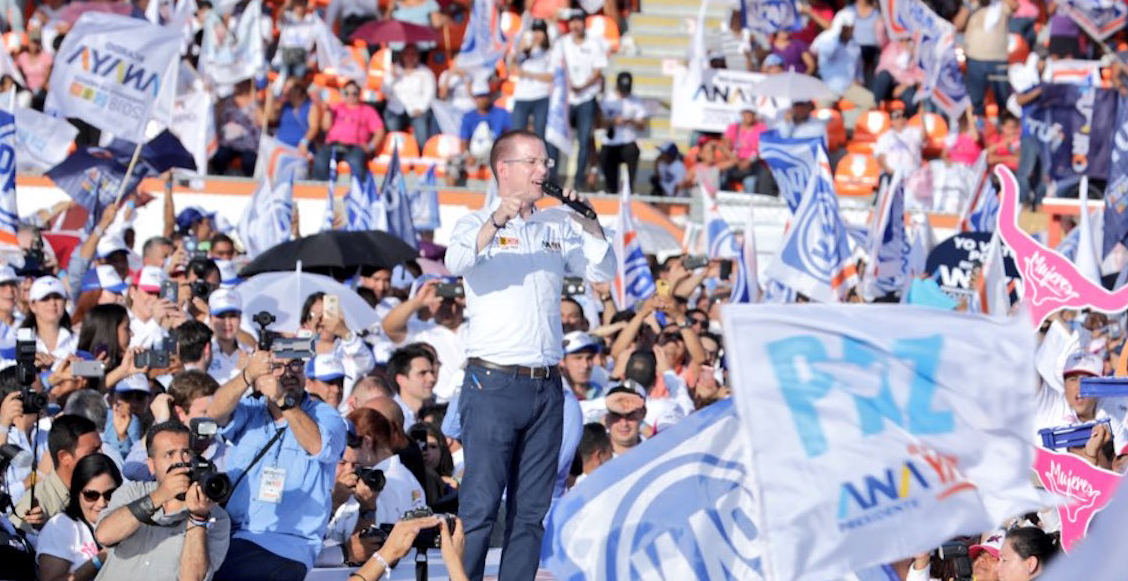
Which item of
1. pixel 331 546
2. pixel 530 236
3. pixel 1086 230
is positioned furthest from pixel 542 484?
pixel 1086 230

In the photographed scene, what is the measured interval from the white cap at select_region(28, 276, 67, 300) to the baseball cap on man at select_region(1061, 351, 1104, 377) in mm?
5252

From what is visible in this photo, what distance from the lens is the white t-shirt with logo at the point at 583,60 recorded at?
2147cm

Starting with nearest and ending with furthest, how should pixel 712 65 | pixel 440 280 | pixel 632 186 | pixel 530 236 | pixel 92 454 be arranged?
pixel 530 236, pixel 92 454, pixel 440 280, pixel 632 186, pixel 712 65

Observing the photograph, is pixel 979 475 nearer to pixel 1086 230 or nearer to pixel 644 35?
pixel 1086 230

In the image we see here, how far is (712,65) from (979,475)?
18.4 m

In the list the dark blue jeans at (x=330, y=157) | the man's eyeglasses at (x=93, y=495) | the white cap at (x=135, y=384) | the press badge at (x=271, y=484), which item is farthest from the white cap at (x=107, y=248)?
the press badge at (x=271, y=484)

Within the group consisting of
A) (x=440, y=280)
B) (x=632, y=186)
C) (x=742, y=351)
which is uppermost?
(x=742, y=351)

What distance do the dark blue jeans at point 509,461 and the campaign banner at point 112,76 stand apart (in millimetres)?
8204

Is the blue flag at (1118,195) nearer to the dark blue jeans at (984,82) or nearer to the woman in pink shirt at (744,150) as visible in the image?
the woman in pink shirt at (744,150)

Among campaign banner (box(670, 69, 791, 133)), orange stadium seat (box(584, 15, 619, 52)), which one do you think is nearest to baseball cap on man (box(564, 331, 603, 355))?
campaign banner (box(670, 69, 791, 133))

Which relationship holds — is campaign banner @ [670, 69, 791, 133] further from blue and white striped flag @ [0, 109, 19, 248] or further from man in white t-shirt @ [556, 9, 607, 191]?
blue and white striped flag @ [0, 109, 19, 248]

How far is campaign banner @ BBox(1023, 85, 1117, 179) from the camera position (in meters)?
20.7

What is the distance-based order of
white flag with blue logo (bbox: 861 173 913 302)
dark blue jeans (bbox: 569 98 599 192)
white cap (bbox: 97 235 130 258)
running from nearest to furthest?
white cap (bbox: 97 235 130 258)
white flag with blue logo (bbox: 861 173 913 302)
dark blue jeans (bbox: 569 98 599 192)

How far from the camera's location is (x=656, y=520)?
21.0ft
